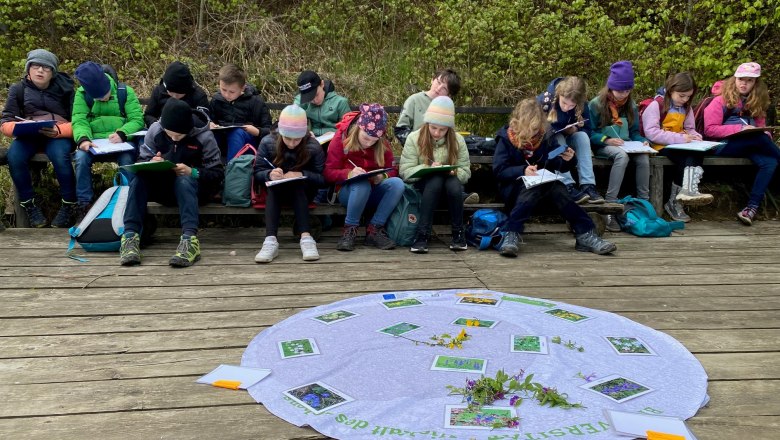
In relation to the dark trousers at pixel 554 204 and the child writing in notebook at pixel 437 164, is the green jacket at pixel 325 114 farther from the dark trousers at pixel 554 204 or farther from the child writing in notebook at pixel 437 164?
the dark trousers at pixel 554 204

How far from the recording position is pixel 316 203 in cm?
523

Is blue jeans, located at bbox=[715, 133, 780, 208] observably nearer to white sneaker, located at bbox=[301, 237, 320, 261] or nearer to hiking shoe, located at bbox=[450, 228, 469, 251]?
hiking shoe, located at bbox=[450, 228, 469, 251]

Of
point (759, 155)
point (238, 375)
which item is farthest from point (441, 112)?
point (759, 155)

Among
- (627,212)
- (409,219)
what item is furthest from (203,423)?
(627,212)

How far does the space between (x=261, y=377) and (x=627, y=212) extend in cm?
401

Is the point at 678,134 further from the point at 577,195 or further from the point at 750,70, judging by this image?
the point at 577,195

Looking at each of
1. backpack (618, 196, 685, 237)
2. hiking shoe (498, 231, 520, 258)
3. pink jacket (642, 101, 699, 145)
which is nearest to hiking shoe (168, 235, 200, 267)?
hiking shoe (498, 231, 520, 258)

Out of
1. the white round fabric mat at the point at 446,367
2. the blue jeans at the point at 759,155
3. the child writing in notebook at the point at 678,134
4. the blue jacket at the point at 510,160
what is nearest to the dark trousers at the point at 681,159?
the child writing in notebook at the point at 678,134

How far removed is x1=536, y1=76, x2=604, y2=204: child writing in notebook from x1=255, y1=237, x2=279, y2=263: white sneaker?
2.31 meters

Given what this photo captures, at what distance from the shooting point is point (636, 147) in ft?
19.7

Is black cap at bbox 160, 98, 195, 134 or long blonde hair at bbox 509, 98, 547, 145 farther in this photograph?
long blonde hair at bbox 509, 98, 547, 145

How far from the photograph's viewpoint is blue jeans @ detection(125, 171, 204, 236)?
4.71 metres

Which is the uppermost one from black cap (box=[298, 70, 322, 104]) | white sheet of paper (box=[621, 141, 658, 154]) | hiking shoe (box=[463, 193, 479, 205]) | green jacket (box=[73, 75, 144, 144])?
black cap (box=[298, 70, 322, 104])

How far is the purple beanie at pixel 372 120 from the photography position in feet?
16.3
